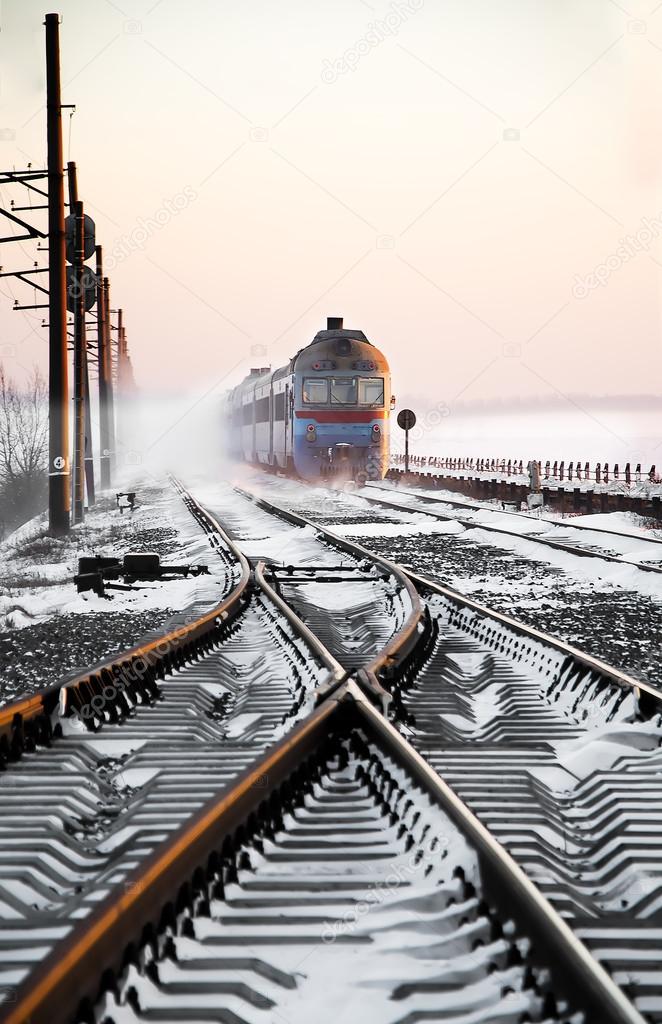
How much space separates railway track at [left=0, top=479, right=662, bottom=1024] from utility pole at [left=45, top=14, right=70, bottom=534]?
1243 centimetres

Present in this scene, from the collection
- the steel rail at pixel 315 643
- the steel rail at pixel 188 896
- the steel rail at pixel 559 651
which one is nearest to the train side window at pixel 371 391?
the steel rail at pixel 559 651

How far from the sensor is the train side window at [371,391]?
1004 inches

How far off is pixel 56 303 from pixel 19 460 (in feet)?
137

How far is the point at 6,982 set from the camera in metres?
2.57

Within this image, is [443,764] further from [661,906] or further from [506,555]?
[506,555]

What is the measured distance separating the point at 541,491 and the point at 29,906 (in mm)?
21938

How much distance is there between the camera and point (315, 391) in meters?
25.1

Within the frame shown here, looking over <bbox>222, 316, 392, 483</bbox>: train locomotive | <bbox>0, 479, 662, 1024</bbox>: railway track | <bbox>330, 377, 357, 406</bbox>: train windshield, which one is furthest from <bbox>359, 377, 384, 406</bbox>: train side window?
<bbox>0, 479, 662, 1024</bbox>: railway track

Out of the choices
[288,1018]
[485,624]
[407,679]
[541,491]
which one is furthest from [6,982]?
[541,491]

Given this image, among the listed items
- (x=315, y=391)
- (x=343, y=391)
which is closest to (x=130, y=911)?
(x=315, y=391)

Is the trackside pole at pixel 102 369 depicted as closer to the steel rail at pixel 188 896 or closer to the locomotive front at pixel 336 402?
the locomotive front at pixel 336 402

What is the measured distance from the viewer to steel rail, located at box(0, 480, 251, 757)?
15.7 ft

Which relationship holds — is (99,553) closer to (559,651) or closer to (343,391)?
(559,651)

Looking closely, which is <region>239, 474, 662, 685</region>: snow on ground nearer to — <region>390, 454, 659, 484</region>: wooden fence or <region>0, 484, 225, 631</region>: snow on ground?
<region>0, 484, 225, 631</region>: snow on ground
